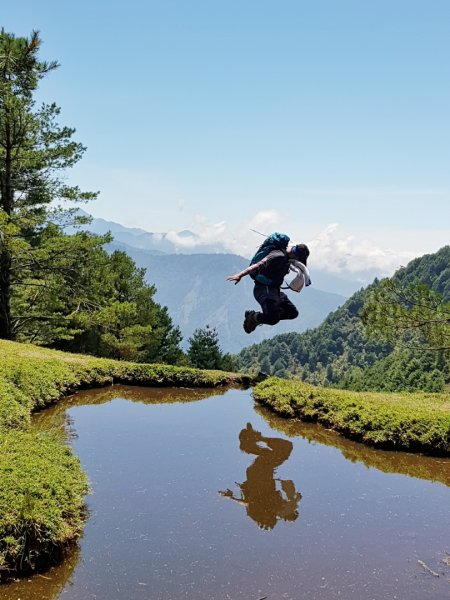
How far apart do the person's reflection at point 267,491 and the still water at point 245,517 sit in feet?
0.09

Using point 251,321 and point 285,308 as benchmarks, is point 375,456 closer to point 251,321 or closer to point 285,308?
point 285,308

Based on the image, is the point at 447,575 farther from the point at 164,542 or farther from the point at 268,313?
the point at 268,313

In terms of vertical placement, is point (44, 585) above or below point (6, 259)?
below

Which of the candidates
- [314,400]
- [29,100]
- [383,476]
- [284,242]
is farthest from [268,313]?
[29,100]

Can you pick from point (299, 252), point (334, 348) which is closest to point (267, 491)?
point (299, 252)

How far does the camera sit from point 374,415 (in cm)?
1008

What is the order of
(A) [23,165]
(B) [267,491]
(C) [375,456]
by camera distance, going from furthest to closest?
(A) [23,165], (C) [375,456], (B) [267,491]

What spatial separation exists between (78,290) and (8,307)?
274 centimetres

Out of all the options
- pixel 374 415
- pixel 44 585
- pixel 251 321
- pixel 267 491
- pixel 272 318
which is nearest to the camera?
pixel 44 585

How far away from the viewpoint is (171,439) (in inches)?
365

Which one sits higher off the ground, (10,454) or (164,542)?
(10,454)

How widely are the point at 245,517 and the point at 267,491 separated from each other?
914 mm

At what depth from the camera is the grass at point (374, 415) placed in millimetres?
9406

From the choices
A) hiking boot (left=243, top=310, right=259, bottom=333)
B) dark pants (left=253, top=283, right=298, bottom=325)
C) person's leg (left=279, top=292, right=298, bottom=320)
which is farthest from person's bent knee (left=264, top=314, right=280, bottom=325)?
hiking boot (left=243, top=310, right=259, bottom=333)
